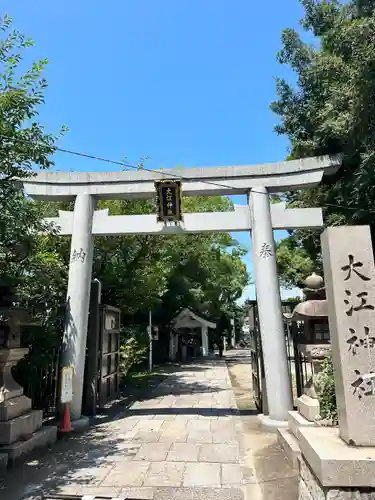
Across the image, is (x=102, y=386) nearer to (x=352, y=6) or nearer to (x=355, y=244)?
(x=355, y=244)

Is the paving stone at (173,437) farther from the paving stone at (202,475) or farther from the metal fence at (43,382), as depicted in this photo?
the metal fence at (43,382)

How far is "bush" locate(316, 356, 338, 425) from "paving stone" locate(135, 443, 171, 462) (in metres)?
2.48

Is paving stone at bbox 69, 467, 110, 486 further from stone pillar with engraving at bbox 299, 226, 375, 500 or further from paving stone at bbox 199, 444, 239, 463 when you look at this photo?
stone pillar with engraving at bbox 299, 226, 375, 500

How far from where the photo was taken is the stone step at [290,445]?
5.01m

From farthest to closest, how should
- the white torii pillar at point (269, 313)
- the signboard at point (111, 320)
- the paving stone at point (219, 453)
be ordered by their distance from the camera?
the signboard at point (111, 320), the white torii pillar at point (269, 313), the paving stone at point (219, 453)

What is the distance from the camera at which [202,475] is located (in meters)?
4.79

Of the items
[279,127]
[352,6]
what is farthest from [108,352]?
[352,6]

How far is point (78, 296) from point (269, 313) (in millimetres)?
4084

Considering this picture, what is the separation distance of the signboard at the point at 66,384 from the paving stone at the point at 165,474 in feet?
8.07

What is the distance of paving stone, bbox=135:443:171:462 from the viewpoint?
550cm

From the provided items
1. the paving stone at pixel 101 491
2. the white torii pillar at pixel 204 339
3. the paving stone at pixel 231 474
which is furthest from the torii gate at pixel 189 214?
the white torii pillar at pixel 204 339

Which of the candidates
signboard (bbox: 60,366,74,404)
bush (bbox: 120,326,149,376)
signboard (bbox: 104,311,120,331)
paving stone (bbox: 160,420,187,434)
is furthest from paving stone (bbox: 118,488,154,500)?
bush (bbox: 120,326,149,376)

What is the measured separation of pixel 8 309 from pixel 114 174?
384 cm

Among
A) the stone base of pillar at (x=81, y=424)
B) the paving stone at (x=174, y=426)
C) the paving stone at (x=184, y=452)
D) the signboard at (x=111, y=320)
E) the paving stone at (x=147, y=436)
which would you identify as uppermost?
the signboard at (x=111, y=320)
